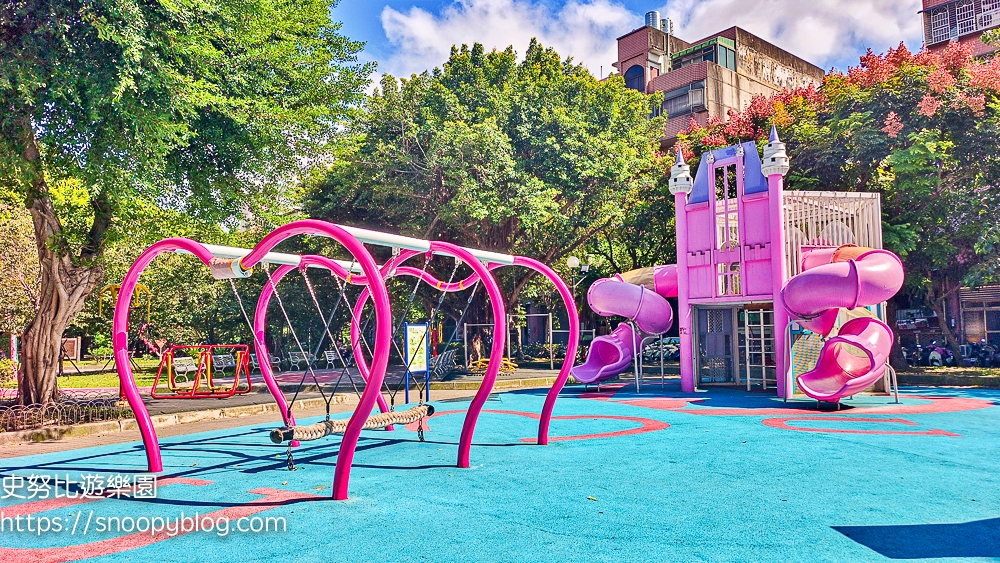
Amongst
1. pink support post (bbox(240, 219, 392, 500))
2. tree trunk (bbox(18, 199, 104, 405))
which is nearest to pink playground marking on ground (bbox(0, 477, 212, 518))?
pink support post (bbox(240, 219, 392, 500))

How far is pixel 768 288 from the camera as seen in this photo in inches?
680

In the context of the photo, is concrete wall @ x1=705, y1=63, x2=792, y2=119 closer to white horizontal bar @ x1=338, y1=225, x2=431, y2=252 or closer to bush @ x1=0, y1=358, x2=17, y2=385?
bush @ x1=0, y1=358, x2=17, y2=385

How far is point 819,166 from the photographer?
888 inches

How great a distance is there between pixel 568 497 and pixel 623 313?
13104 millimetres

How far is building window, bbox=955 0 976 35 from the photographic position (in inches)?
1649

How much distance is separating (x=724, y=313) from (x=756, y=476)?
1314cm

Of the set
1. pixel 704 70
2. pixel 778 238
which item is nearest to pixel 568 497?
pixel 778 238

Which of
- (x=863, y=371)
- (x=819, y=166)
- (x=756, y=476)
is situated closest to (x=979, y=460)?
(x=756, y=476)

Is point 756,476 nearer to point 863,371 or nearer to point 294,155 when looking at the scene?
Answer: point 863,371

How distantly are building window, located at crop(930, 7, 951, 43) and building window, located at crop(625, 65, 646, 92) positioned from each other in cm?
1729

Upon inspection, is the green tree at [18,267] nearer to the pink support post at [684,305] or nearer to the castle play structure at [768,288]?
the castle play structure at [768,288]

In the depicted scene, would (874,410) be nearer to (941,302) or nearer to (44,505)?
(44,505)

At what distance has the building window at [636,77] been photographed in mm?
50469

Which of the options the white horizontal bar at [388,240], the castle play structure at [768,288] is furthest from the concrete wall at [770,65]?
the white horizontal bar at [388,240]
